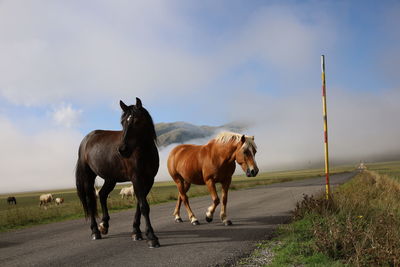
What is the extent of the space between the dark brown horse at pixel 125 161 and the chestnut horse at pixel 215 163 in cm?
213

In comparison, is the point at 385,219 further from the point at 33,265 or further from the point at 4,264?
the point at 4,264

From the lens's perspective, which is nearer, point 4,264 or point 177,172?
point 4,264

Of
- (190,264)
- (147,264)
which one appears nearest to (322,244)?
(190,264)

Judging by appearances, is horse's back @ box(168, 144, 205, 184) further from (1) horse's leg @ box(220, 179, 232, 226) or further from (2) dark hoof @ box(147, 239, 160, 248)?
(2) dark hoof @ box(147, 239, 160, 248)

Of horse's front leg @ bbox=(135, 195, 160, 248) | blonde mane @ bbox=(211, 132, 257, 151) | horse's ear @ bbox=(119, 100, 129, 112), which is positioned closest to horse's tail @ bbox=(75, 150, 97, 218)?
horse's front leg @ bbox=(135, 195, 160, 248)

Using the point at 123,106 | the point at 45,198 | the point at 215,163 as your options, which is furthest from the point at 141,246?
the point at 45,198

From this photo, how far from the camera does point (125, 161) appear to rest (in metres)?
6.98

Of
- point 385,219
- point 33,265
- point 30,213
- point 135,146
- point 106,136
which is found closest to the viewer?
point 33,265

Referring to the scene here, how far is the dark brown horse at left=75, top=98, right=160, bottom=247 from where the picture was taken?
6660 millimetres

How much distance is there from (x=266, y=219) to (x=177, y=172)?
303cm


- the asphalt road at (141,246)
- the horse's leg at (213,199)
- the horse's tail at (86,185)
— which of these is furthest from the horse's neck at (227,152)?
the horse's tail at (86,185)

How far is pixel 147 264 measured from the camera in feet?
17.2

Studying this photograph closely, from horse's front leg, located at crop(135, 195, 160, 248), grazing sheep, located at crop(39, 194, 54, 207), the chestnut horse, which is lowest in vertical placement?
grazing sheep, located at crop(39, 194, 54, 207)

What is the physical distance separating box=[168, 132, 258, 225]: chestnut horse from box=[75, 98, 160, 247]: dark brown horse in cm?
213
